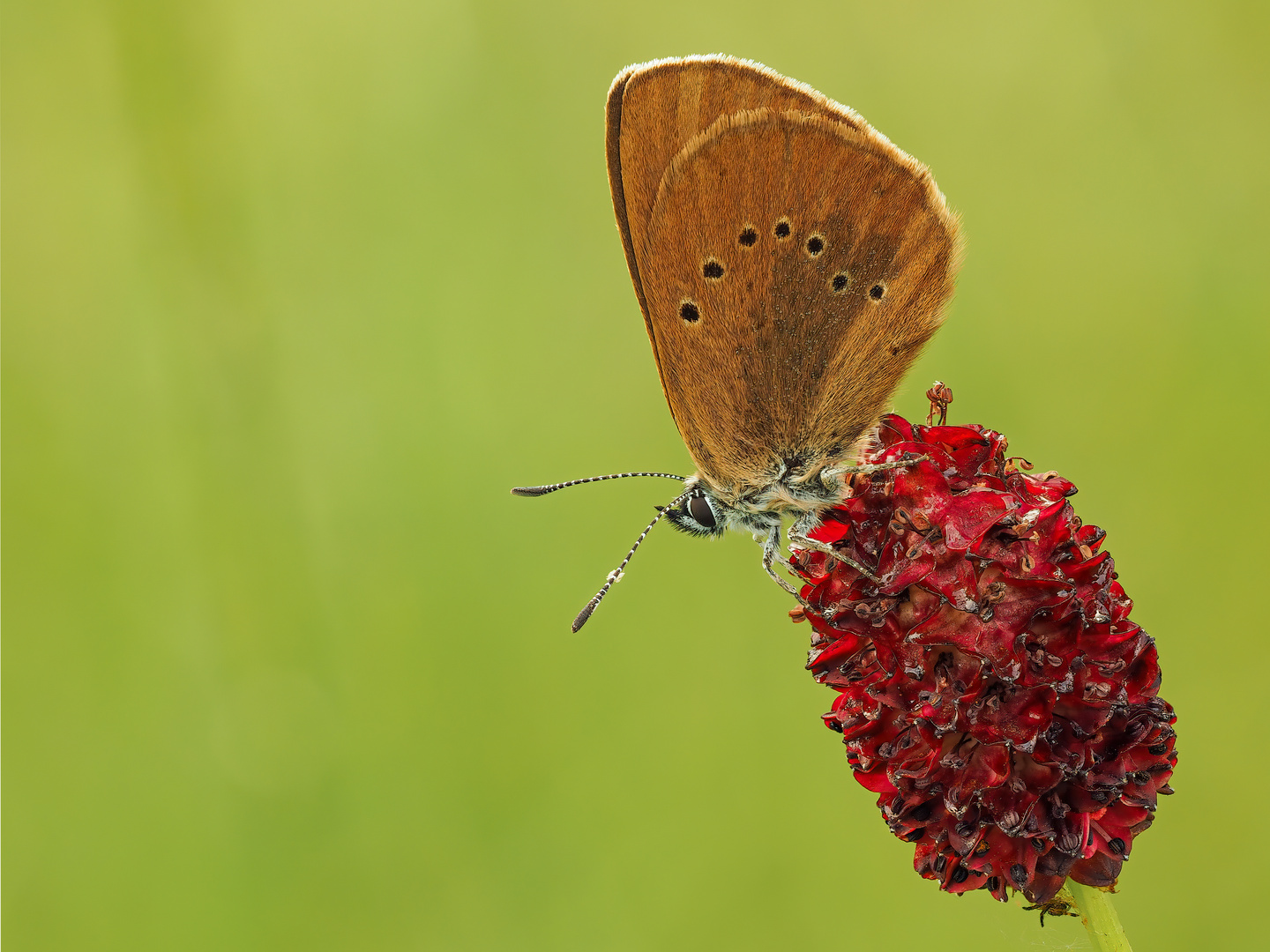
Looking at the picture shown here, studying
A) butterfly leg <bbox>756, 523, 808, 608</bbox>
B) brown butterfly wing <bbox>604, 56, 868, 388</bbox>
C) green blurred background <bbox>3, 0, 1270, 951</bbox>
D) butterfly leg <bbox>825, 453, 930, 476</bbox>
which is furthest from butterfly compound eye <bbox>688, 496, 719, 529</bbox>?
green blurred background <bbox>3, 0, 1270, 951</bbox>

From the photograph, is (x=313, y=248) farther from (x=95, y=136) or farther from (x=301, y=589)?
(x=301, y=589)

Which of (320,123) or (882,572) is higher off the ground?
(320,123)

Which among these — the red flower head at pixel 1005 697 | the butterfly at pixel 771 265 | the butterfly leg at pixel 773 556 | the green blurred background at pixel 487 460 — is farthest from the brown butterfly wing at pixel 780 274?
the green blurred background at pixel 487 460

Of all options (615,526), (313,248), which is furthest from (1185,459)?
(313,248)

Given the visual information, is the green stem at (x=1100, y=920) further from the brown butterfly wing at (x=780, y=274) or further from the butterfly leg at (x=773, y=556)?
the brown butterfly wing at (x=780, y=274)

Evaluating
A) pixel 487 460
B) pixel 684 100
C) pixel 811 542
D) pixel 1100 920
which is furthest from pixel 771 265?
pixel 487 460

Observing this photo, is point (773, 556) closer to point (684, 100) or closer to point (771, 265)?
point (771, 265)
